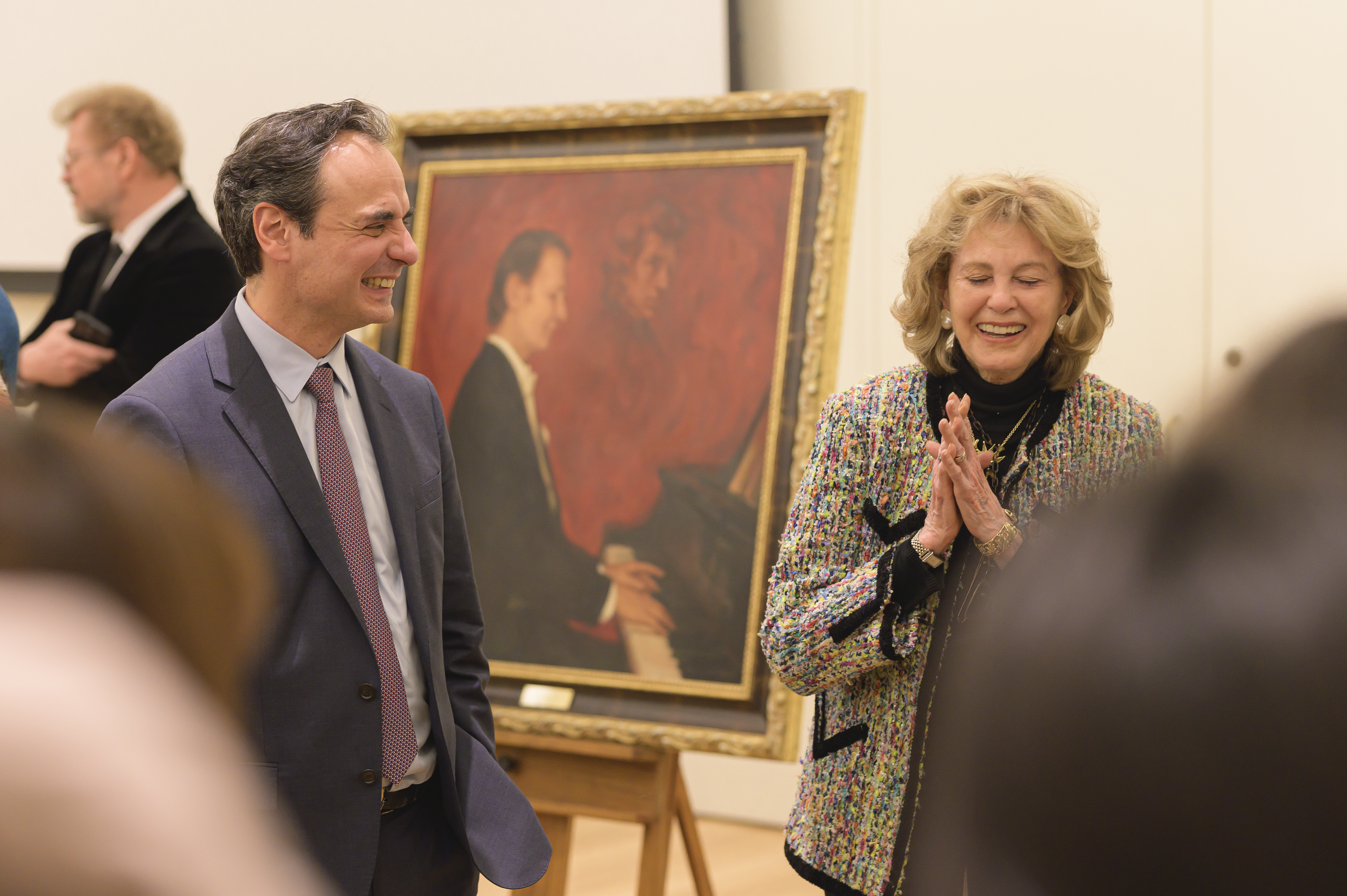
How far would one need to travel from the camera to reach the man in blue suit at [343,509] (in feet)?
6.32

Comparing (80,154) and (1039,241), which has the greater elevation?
(80,154)

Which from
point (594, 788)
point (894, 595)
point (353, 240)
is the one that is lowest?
point (594, 788)

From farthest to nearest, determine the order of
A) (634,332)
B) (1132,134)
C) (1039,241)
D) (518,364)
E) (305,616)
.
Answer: (1132,134), (518,364), (634,332), (1039,241), (305,616)

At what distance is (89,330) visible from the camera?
3.45 meters

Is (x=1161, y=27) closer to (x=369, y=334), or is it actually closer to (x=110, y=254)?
(x=369, y=334)

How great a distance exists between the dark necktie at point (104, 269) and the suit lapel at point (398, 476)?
191cm

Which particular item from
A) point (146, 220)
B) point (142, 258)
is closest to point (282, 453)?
point (142, 258)

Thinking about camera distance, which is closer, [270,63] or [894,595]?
[894,595]

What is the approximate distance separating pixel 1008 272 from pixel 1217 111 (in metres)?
2.35

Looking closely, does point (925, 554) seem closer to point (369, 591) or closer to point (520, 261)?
point (369, 591)

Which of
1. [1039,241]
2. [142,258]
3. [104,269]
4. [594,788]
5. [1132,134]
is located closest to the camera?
[1039,241]

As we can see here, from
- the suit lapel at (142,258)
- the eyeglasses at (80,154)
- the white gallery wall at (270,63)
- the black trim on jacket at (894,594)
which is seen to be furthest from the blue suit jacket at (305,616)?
the white gallery wall at (270,63)

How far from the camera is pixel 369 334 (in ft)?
11.4

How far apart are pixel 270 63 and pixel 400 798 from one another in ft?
13.3
